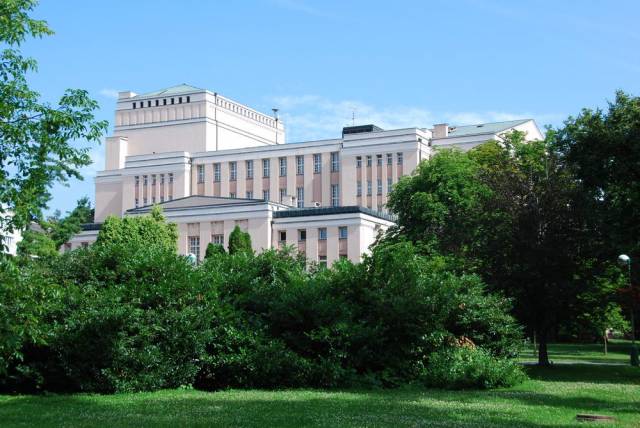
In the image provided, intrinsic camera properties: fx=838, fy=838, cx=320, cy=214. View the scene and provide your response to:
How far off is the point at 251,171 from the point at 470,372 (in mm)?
82684

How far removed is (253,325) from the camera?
2194 cm

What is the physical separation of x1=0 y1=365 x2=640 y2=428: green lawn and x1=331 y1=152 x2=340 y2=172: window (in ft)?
255

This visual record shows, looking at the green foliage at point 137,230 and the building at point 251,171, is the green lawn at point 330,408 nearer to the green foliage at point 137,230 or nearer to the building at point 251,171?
the green foliage at point 137,230

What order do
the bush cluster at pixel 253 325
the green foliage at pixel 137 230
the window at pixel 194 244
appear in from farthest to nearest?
the window at pixel 194 244 → the green foliage at pixel 137 230 → the bush cluster at pixel 253 325

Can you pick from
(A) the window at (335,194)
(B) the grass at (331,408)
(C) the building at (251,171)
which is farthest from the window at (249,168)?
(B) the grass at (331,408)

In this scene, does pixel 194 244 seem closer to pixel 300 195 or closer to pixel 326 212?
pixel 326 212

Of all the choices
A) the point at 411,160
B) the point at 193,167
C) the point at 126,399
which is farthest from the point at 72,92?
the point at 193,167

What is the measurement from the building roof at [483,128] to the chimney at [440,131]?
98 cm

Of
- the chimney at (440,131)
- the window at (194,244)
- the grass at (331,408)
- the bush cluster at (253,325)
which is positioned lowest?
the grass at (331,408)

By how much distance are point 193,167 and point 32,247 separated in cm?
5729

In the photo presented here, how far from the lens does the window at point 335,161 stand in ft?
322

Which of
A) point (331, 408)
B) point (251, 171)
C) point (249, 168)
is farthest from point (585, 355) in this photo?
point (249, 168)

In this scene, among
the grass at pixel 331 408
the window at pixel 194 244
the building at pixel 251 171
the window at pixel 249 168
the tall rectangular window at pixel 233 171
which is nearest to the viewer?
the grass at pixel 331 408

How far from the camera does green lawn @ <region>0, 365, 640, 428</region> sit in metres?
13.8
